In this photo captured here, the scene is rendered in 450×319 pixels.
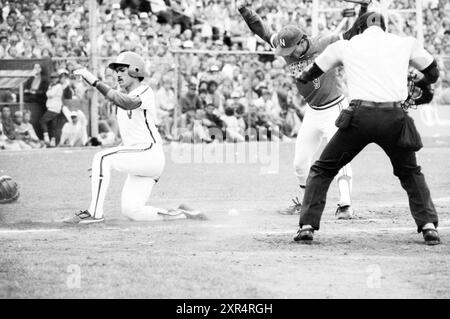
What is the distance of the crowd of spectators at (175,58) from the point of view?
20.8 m

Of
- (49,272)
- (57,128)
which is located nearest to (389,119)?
(49,272)

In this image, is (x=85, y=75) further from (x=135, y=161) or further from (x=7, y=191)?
(x=7, y=191)

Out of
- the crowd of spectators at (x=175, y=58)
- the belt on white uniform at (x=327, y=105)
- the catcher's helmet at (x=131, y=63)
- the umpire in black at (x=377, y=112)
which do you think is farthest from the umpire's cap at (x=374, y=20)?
the crowd of spectators at (x=175, y=58)

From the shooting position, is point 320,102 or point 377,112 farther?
point 320,102

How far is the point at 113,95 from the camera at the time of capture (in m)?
9.30

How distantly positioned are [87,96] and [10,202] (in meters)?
8.75

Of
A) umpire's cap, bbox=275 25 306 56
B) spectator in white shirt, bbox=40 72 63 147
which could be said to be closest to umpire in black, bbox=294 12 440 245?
A: umpire's cap, bbox=275 25 306 56

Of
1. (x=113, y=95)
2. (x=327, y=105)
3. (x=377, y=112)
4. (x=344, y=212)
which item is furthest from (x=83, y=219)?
(x=377, y=112)

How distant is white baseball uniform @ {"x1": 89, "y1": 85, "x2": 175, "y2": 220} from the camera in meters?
9.63

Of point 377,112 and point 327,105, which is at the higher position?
point 377,112

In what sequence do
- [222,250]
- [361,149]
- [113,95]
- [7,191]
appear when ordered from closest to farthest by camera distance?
[222,250], [361,149], [113,95], [7,191]

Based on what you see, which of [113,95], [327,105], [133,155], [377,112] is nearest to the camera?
[377,112]

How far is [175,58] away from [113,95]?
12.4 m
